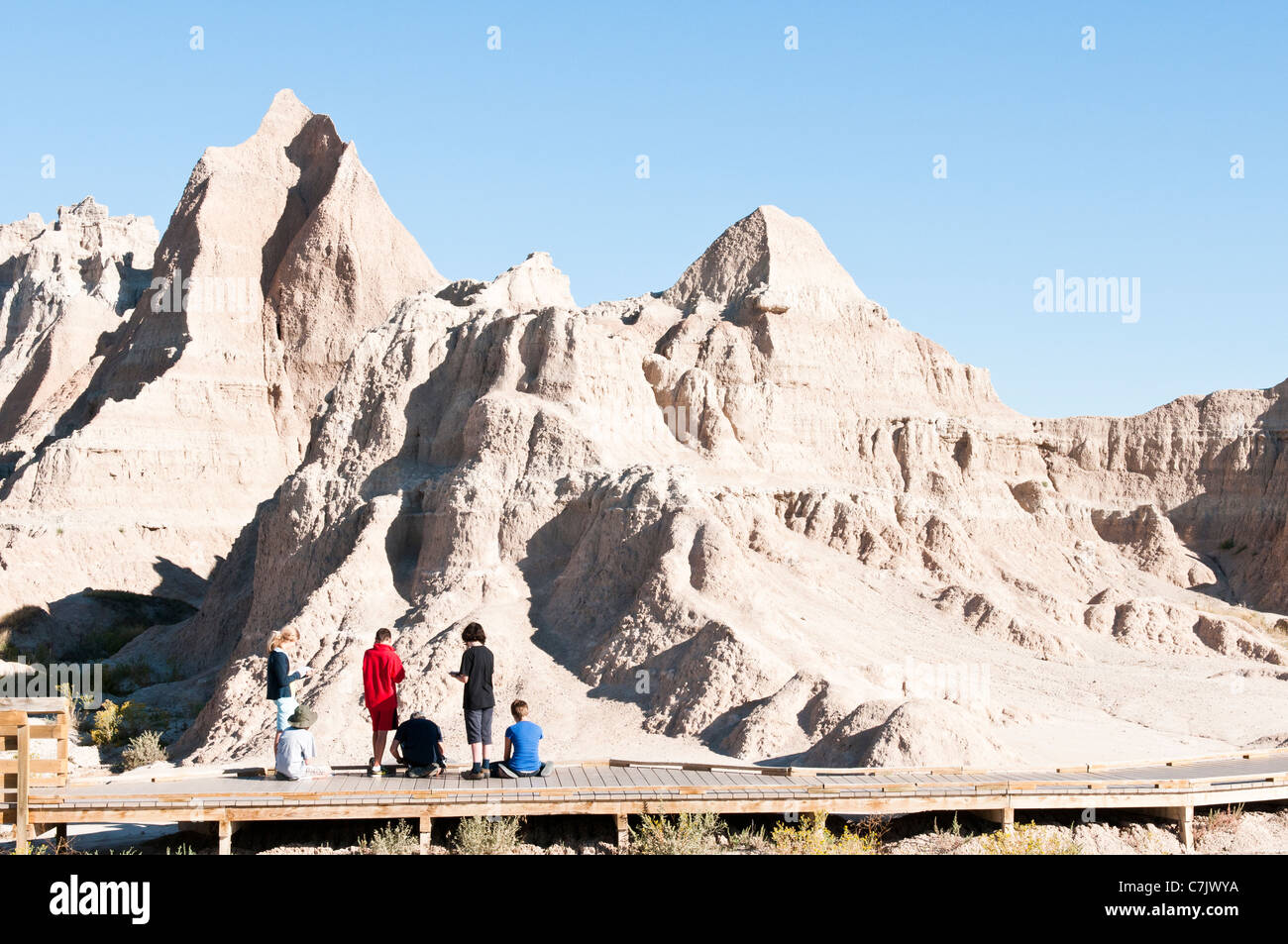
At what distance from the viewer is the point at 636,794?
1289 cm

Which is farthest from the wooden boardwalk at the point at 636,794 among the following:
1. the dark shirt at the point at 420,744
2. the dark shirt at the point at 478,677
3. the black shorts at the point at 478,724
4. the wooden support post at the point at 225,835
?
the dark shirt at the point at 478,677

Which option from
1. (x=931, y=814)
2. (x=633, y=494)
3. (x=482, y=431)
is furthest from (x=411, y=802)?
(x=482, y=431)

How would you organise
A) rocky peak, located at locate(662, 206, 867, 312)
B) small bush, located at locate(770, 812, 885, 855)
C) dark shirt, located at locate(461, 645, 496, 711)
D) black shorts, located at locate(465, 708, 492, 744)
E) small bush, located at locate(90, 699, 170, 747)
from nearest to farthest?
small bush, located at locate(770, 812, 885, 855) < dark shirt, located at locate(461, 645, 496, 711) < black shorts, located at locate(465, 708, 492, 744) < small bush, located at locate(90, 699, 170, 747) < rocky peak, located at locate(662, 206, 867, 312)

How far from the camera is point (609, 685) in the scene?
66.3ft

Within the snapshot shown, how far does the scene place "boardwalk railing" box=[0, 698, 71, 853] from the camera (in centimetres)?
1212

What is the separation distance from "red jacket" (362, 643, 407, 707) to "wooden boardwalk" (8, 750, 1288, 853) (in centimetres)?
83

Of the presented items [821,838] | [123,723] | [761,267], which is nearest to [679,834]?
[821,838]

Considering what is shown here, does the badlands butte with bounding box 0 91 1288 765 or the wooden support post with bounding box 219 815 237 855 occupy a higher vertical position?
the badlands butte with bounding box 0 91 1288 765

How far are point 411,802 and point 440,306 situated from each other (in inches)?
746

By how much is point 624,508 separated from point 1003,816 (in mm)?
10803

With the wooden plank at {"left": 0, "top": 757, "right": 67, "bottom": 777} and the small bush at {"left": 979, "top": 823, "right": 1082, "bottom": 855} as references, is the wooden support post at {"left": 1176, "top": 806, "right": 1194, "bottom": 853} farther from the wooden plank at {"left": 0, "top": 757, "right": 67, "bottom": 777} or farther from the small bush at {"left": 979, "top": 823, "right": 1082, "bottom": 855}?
the wooden plank at {"left": 0, "top": 757, "right": 67, "bottom": 777}

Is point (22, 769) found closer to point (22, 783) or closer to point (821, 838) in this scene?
point (22, 783)

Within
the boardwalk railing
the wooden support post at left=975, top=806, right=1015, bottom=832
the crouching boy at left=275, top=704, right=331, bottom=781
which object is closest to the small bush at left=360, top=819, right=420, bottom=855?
the crouching boy at left=275, top=704, right=331, bottom=781
